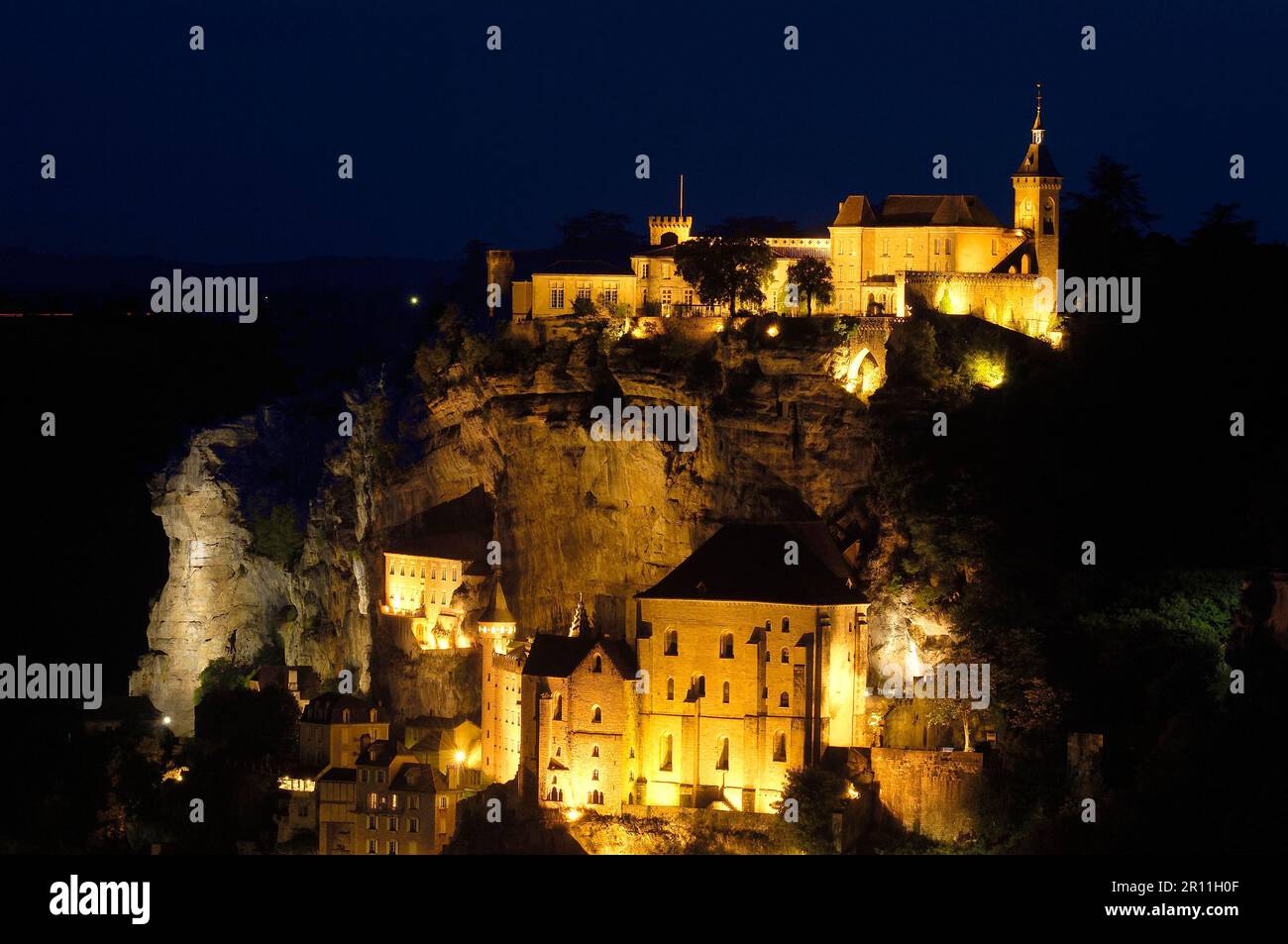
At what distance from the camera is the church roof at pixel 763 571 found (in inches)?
2766

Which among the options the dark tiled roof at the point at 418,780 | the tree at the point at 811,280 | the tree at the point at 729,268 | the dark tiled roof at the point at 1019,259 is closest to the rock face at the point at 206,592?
the dark tiled roof at the point at 418,780

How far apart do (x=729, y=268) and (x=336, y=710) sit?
20.6m

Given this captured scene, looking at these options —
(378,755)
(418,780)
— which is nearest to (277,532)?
(378,755)

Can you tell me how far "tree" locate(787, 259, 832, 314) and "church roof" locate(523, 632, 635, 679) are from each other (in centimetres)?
1513

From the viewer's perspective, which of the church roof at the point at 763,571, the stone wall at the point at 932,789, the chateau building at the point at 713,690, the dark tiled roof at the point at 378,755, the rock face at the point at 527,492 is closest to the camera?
the stone wall at the point at 932,789

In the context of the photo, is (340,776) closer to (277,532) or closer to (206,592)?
(277,532)

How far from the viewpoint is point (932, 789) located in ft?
222

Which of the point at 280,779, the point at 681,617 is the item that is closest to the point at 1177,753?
the point at 681,617

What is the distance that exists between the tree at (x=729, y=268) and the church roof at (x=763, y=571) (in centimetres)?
1062

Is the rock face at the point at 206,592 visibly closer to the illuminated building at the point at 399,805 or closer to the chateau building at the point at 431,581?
the chateau building at the point at 431,581

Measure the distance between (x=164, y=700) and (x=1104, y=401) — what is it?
1746 inches

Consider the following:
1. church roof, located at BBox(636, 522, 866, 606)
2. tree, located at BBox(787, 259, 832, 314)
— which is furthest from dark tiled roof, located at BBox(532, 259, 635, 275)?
church roof, located at BBox(636, 522, 866, 606)

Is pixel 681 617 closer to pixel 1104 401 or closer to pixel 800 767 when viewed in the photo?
pixel 800 767

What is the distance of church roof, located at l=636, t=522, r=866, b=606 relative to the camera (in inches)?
2766
